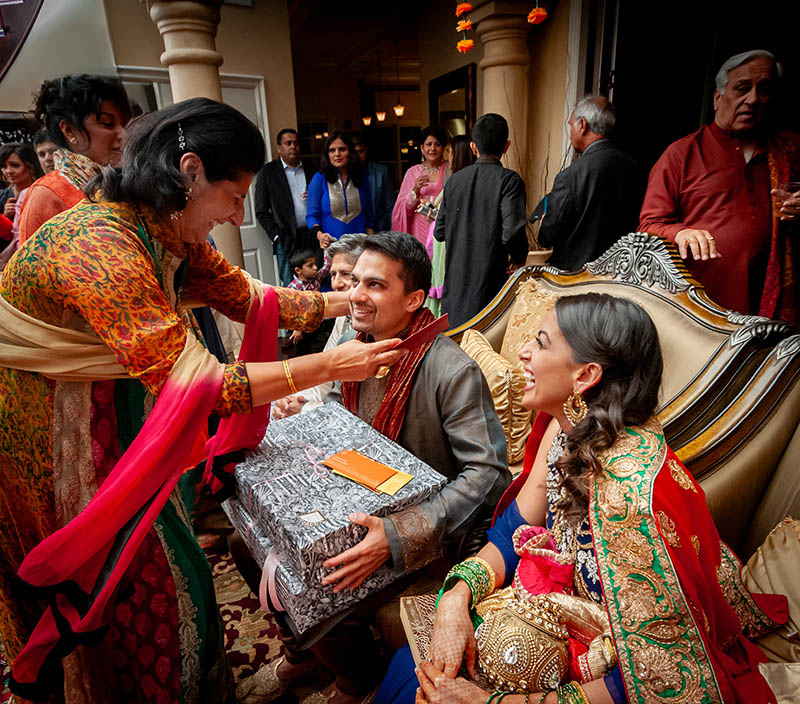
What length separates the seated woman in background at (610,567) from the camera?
0.85 m

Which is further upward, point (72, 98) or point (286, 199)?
point (72, 98)

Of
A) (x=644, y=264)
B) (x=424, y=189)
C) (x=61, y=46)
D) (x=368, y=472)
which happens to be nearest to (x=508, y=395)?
(x=644, y=264)

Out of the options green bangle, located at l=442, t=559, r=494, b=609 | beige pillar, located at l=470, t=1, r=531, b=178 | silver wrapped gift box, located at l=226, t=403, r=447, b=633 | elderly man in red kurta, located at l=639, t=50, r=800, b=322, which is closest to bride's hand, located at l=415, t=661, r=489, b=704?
green bangle, located at l=442, t=559, r=494, b=609

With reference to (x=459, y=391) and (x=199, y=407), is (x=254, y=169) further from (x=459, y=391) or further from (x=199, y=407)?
(x=459, y=391)

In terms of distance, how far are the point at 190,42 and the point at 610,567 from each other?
4696 mm

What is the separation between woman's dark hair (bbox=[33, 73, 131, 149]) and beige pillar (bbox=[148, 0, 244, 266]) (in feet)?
7.95

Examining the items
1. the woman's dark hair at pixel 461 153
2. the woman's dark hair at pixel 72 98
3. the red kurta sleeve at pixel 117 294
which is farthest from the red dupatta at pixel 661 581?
the woman's dark hair at pixel 461 153

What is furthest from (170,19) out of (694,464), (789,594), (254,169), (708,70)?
(789,594)

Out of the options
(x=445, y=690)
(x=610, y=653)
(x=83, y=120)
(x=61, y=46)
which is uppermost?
(x=61, y=46)

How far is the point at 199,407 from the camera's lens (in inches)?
44.4

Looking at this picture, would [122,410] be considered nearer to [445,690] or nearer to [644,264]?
[445,690]

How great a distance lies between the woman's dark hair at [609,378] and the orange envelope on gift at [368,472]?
424 millimetres

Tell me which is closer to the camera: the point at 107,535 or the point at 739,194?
the point at 107,535

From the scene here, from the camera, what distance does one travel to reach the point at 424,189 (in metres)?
4.52
